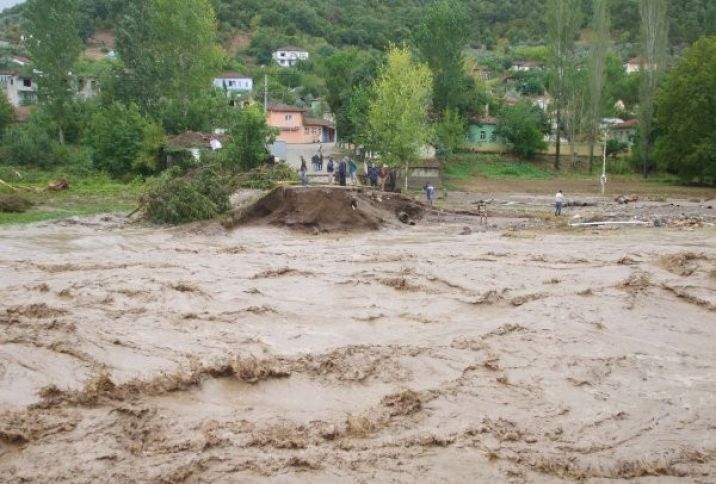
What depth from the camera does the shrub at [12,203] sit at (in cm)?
2848

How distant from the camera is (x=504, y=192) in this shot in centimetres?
4450

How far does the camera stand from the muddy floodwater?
25.7 feet

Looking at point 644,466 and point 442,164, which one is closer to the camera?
point 644,466

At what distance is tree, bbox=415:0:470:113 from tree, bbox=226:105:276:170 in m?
20.2

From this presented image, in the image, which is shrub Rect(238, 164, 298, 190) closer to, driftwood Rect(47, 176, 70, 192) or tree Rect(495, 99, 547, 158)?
driftwood Rect(47, 176, 70, 192)

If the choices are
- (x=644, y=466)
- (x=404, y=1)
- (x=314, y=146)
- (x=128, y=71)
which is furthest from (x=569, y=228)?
(x=404, y=1)

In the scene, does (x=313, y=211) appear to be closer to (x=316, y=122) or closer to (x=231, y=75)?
(x=316, y=122)

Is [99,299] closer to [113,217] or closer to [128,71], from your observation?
[113,217]

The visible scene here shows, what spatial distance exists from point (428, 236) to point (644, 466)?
62.4ft

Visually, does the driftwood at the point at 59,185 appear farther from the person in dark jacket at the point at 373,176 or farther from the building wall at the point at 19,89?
the building wall at the point at 19,89

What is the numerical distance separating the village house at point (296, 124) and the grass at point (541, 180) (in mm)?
17398

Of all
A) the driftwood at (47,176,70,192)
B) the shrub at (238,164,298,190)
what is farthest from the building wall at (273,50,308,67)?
the shrub at (238,164,298,190)

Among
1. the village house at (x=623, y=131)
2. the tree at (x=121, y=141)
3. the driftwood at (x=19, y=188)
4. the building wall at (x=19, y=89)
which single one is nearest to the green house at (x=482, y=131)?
the village house at (x=623, y=131)

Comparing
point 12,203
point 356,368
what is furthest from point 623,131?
point 356,368
